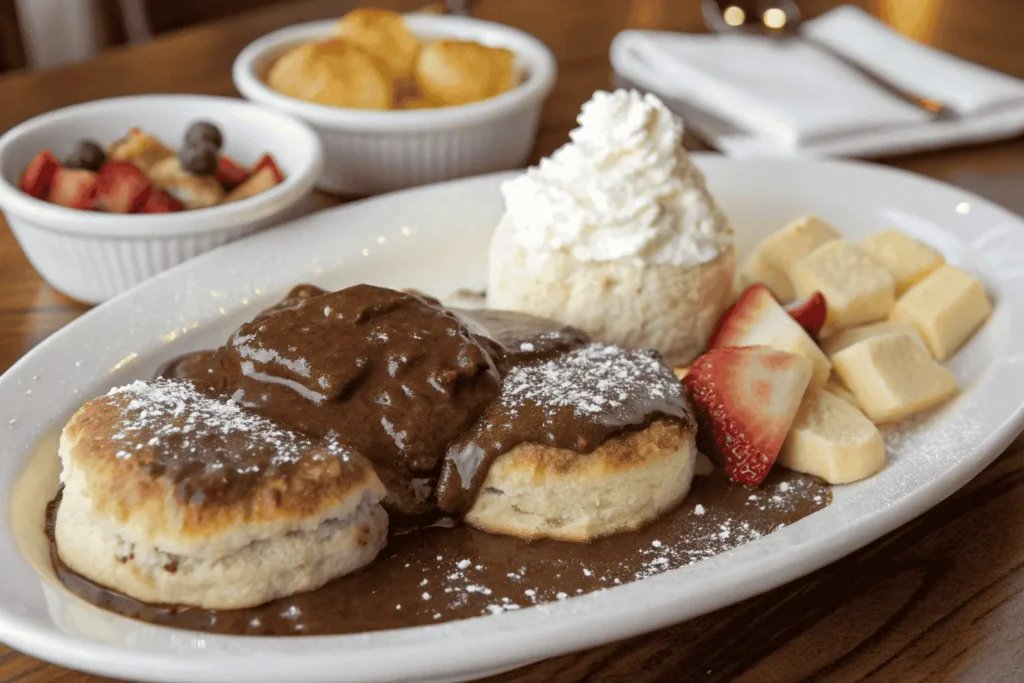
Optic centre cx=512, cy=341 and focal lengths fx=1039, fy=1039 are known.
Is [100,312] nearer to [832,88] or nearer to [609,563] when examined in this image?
[609,563]

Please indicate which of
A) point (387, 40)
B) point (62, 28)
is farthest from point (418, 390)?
point (62, 28)

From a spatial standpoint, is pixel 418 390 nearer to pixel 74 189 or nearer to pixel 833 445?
pixel 833 445

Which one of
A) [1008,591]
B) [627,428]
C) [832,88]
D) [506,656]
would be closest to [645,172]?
[627,428]

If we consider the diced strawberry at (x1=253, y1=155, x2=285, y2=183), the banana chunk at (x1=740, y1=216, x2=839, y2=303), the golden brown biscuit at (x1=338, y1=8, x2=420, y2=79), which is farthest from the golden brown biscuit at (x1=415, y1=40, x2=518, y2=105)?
the banana chunk at (x1=740, y1=216, x2=839, y2=303)

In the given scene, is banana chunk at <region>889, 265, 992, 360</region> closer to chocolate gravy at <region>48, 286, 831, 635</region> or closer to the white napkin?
chocolate gravy at <region>48, 286, 831, 635</region>

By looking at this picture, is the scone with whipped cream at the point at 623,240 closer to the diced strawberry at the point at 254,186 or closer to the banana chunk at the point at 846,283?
the banana chunk at the point at 846,283

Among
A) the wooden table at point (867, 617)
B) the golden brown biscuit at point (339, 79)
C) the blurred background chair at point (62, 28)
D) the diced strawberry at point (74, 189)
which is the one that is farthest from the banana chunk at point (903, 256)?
A: the blurred background chair at point (62, 28)
